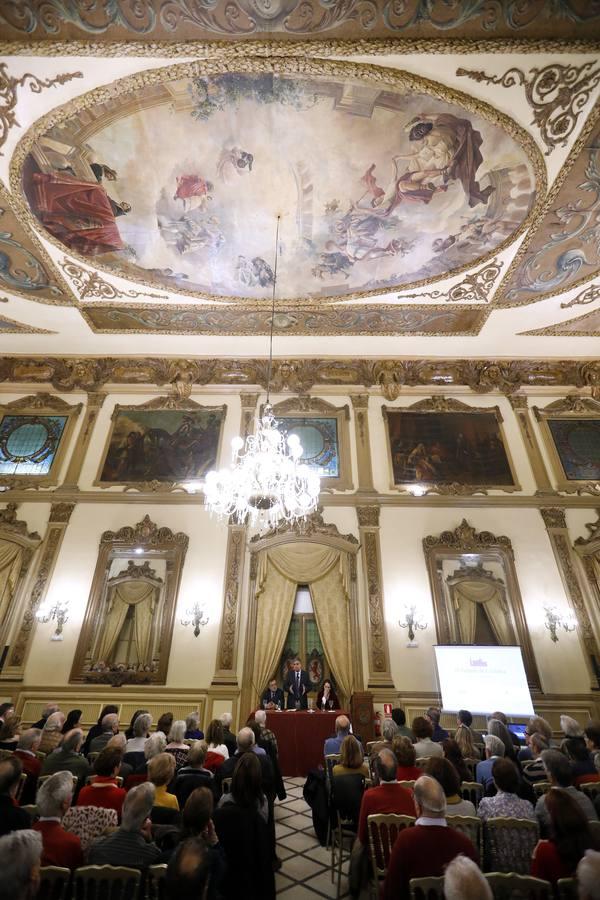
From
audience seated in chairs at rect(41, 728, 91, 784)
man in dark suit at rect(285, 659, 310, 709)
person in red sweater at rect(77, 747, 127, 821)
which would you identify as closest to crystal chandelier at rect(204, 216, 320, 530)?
audience seated in chairs at rect(41, 728, 91, 784)

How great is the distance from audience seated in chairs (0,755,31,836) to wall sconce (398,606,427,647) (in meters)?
6.93

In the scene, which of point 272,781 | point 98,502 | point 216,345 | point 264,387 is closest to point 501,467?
point 264,387

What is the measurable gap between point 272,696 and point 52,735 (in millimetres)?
3928

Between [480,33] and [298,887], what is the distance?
908 centimetres

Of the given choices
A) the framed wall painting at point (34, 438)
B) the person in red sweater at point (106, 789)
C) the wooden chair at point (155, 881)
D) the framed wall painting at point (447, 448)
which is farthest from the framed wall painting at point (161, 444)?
the wooden chair at point (155, 881)

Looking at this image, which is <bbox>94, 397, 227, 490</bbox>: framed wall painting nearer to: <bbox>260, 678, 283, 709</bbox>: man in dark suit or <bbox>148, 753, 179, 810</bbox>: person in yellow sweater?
<bbox>260, 678, 283, 709</bbox>: man in dark suit

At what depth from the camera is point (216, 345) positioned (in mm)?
10945

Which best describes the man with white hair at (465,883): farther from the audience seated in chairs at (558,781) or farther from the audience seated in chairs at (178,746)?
the audience seated in chairs at (178,746)

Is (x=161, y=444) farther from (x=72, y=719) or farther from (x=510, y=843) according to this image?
(x=510, y=843)

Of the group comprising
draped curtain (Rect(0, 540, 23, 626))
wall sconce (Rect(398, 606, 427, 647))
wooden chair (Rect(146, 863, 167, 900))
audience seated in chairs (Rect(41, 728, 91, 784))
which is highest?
draped curtain (Rect(0, 540, 23, 626))

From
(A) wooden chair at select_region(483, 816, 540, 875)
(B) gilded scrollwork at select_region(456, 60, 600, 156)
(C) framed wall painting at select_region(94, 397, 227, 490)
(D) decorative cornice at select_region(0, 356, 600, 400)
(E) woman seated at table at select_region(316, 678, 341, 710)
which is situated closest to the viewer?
(A) wooden chair at select_region(483, 816, 540, 875)

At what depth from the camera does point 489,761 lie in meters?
4.00

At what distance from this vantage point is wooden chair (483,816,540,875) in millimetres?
2828

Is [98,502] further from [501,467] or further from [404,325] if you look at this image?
[501,467]
